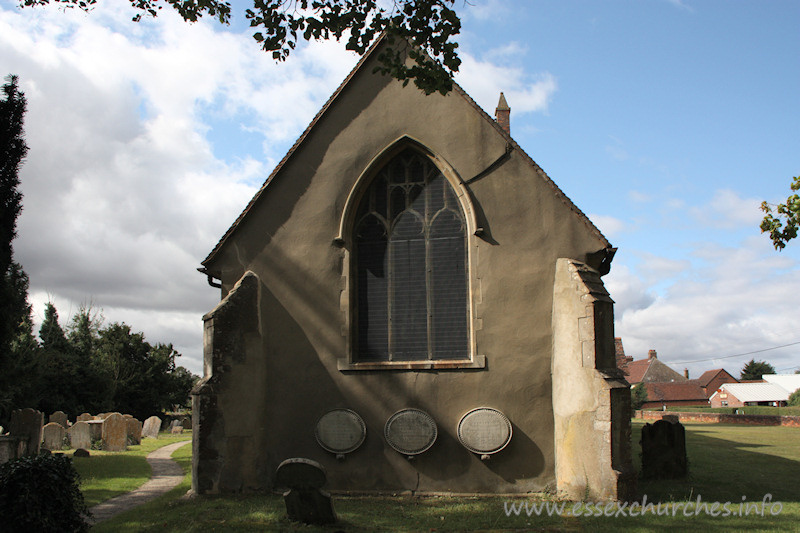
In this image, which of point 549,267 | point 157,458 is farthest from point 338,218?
point 157,458

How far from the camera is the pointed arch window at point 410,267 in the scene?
41.6 feet

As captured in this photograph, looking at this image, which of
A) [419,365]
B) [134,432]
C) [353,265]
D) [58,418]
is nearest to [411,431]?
[419,365]

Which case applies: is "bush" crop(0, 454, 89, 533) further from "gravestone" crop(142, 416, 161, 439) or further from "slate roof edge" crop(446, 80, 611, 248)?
"gravestone" crop(142, 416, 161, 439)

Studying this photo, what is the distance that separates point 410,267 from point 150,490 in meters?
7.74

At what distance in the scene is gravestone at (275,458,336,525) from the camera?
9.19 metres

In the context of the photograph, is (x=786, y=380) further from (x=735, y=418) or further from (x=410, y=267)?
(x=410, y=267)

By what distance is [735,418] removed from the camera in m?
45.5

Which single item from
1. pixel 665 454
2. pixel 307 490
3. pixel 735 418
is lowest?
pixel 735 418

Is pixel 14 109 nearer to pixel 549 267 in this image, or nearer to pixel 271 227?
pixel 271 227

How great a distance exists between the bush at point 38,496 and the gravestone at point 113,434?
1582cm

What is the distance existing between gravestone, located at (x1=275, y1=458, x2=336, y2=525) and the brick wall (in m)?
37.8

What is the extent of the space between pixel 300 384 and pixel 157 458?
11.6m

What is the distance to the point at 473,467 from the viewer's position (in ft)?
38.9

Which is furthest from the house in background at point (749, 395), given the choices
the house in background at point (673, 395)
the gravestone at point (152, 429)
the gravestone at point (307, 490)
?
the gravestone at point (307, 490)
